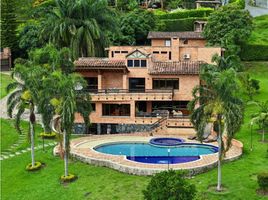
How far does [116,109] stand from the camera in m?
59.2

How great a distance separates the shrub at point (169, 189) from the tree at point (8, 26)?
63128 mm

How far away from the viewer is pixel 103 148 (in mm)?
52156

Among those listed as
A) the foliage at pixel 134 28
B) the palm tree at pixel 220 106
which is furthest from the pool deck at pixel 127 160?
the foliage at pixel 134 28

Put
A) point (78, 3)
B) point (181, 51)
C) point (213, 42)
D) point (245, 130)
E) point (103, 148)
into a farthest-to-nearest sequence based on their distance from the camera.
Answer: point (213, 42) → point (78, 3) → point (181, 51) → point (245, 130) → point (103, 148)

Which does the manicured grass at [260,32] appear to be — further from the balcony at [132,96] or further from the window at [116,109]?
the window at [116,109]

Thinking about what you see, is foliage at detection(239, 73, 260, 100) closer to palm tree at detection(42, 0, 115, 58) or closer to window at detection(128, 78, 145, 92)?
window at detection(128, 78, 145, 92)

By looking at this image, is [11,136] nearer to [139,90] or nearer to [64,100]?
[139,90]

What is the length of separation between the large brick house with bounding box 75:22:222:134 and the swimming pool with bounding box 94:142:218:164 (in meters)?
4.25

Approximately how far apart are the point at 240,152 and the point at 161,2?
71.3 metres

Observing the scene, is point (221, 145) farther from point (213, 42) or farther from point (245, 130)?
point (213, 42)

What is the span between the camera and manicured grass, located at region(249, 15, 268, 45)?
86.7 metres

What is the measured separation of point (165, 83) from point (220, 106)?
21.1m

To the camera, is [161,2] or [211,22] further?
[161,2]

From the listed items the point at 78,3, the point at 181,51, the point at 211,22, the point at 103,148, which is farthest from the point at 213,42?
the point at 103,148
